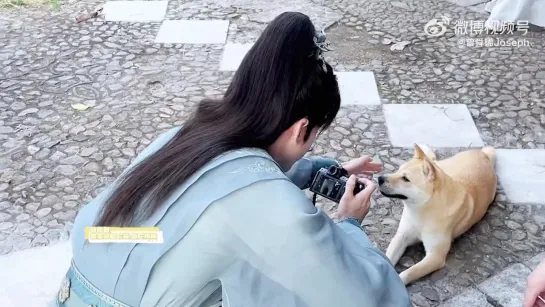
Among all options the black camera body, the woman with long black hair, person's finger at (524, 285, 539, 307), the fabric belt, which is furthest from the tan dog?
the fabric belt

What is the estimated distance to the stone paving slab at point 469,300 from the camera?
1986 millimetres

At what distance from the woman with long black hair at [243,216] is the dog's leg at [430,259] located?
86 centimetres

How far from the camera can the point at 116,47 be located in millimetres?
3736

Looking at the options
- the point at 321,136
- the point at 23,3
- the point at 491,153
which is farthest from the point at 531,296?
the point at 23,3

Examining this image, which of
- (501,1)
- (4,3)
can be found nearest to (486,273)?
(501,1)

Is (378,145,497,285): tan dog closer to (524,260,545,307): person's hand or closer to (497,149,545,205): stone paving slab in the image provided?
(497,149,545,205): stone paving slab

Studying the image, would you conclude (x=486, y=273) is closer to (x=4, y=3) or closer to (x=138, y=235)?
(x=138, y=235)

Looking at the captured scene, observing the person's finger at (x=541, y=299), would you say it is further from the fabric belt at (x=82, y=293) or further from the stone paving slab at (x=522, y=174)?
the stone paving slab at (x=522, y=174)

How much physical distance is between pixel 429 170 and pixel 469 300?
48 centimetres

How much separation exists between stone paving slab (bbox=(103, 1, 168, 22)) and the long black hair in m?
3.07

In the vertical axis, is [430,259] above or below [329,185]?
below

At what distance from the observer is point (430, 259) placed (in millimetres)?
2102

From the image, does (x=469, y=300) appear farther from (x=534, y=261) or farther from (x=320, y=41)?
(x=320, y=41)

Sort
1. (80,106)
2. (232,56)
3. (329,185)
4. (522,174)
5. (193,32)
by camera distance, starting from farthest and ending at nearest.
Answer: (193,32) → (232,56) → (80,106) → (522,174) → (329,185)
